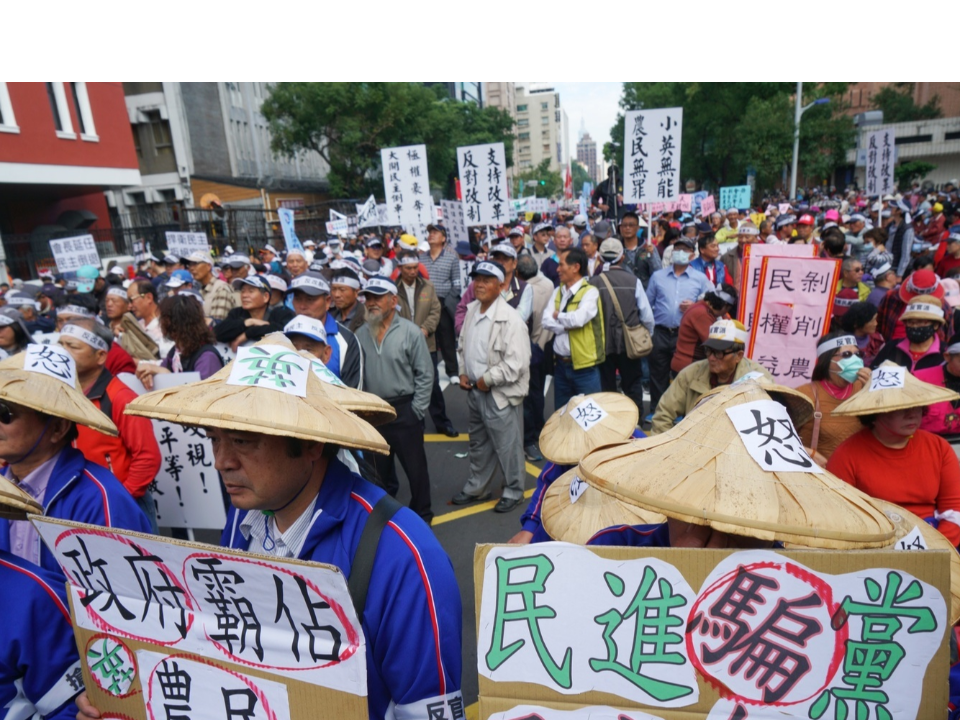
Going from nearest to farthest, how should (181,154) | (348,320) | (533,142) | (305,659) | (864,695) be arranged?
(864,695)
(305,659)
(348,320)
(181,154)
(533,142)

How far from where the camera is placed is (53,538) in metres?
1.59

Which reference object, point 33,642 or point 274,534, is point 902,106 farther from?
point 33,642

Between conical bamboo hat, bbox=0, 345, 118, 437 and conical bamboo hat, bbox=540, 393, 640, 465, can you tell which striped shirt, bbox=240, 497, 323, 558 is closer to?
conical bamboo hat, bbox=0, 345, 118, 437

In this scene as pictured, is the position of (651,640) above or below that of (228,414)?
below

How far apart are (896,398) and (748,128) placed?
40.0 metres

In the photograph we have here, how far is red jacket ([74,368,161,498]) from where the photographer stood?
3230 millimetres

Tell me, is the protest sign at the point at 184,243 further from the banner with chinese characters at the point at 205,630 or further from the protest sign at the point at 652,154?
the banner with chinese characters at the point at 205,630

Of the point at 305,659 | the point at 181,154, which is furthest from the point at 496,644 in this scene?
the point at 181,154

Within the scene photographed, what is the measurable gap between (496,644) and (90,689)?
44.1 inches

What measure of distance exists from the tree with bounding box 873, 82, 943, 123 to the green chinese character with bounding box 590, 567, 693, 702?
245ft

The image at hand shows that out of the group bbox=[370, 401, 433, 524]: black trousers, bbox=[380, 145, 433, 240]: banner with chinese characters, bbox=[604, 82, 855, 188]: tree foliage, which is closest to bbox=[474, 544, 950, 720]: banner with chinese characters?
Answer: bbox=[370, 401, 433, 524]: black trousers

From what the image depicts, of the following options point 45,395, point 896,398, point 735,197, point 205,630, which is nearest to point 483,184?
point 896,398

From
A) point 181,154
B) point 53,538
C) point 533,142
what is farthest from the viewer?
point 533,142
